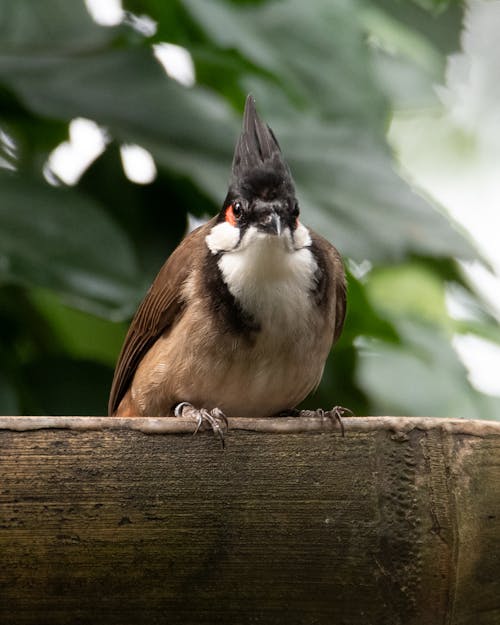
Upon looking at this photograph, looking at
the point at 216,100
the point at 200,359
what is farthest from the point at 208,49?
the point at 200,359

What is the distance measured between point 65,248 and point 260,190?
428 mm

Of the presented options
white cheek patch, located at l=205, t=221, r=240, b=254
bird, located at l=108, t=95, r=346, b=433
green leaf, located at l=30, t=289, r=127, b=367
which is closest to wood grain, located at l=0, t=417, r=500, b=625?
bird, located at l=108, t=95, r=346, b=433

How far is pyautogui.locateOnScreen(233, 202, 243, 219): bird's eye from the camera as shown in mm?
2203

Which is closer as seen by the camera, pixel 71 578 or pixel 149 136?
pixel 71 578

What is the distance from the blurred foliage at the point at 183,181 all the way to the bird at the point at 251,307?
0.42 ft

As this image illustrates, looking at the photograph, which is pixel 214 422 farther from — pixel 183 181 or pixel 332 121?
pixel 332 121

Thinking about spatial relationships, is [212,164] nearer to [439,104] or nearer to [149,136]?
[149,136]

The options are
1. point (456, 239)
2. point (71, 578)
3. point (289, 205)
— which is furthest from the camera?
point (456, 239)

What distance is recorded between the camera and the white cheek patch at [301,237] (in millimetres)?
2264

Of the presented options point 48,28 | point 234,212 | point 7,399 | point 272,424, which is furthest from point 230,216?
point 272,424

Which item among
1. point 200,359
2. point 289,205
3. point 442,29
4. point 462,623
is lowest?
point 200,359

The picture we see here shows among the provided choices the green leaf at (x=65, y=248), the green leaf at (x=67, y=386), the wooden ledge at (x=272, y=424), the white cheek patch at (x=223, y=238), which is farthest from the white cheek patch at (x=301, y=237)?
the wooden ledge at (x=272, y=424)

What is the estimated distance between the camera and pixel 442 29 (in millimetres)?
3014

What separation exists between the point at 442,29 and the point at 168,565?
201 centimetres
